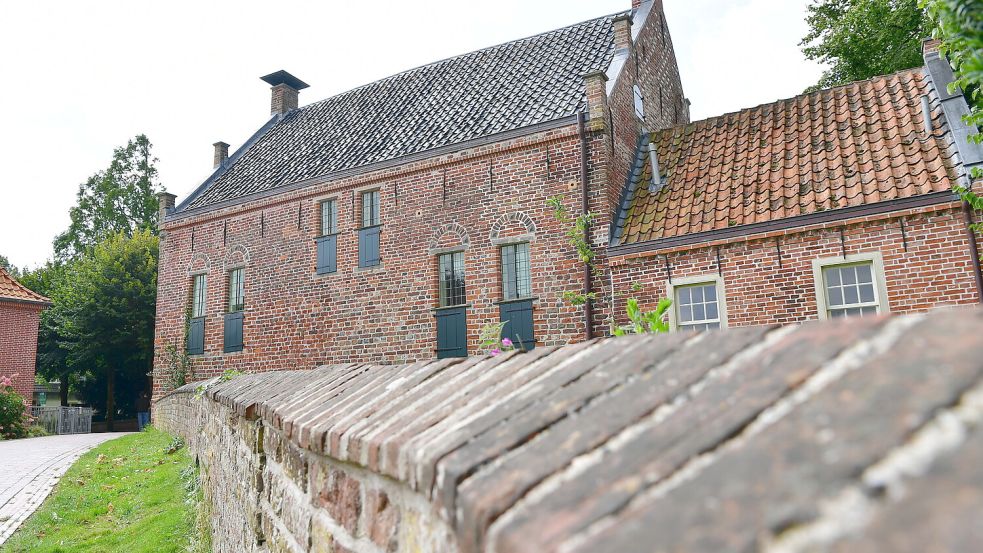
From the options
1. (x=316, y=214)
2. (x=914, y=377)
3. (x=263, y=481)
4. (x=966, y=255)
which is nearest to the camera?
(x=914, y=377)

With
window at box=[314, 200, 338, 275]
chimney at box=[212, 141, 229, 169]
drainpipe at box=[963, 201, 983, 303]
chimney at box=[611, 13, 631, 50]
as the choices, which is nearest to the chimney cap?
chimney at box=[212, 141, 229, 169]

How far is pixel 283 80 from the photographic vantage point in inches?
922

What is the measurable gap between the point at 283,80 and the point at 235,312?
30.6 feet

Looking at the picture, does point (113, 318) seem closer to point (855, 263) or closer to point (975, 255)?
point (855, 263)

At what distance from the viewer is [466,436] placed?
1240 mm

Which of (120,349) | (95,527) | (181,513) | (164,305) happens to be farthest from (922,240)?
(120,349)

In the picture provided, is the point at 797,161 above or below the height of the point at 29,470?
above

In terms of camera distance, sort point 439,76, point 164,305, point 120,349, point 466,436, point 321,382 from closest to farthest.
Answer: point 466,436 < point 321,382 < point 439,76 < point 164,305 < point 120,349

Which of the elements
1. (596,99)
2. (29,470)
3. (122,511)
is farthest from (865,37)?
(29,470)

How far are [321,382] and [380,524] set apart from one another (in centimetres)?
132

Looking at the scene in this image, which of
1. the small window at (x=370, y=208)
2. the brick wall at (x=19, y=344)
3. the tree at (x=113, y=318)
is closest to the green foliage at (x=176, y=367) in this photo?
the brick wall at (x=19, y=344)

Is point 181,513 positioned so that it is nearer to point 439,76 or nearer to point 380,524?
point 380,524

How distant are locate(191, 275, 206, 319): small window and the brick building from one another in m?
0.05

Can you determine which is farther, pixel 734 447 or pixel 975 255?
pixel 975 255
